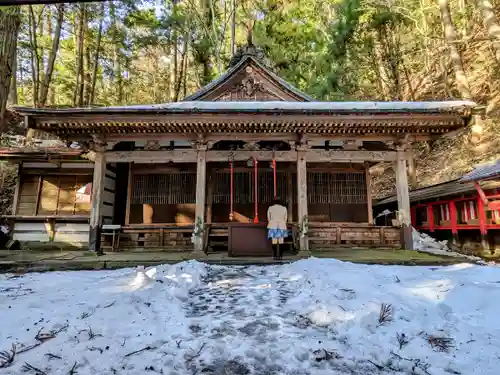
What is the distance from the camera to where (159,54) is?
2598 cm

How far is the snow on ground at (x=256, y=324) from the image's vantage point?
2.78 m

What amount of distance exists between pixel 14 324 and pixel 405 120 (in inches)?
368

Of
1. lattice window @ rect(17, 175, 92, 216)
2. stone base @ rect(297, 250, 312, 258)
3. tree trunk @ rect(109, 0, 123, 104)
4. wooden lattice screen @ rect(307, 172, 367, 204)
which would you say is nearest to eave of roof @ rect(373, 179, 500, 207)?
wooden lattice screen @ rect(307, 172, 367, 204)

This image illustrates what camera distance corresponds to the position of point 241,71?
1301 cm

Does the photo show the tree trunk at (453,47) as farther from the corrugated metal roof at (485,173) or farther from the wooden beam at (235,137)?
the wooden beam at (235,137)

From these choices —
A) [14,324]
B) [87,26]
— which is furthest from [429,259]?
[87,26]

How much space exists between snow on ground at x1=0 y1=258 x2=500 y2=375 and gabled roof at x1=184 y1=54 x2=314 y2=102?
30.0ft

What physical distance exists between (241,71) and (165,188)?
615 cm

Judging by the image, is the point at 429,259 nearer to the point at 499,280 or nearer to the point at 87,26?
the point at 499,280

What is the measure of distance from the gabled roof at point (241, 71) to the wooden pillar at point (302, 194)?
15.3 feet

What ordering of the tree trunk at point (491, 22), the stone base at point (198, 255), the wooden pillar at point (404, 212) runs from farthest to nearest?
the tree trunk at point (491, 22)
the wooden pillar at point (404, 212)
the stone base at point (198, 255)

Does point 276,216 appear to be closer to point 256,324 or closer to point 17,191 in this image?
point 256,324

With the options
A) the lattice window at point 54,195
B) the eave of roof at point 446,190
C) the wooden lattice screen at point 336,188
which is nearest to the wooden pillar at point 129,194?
the lattice window at point 54,195

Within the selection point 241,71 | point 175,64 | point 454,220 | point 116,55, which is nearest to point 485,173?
point 454,220
